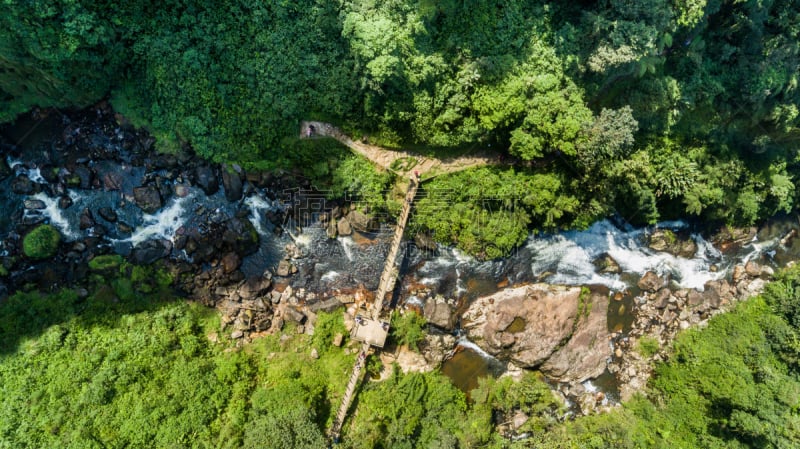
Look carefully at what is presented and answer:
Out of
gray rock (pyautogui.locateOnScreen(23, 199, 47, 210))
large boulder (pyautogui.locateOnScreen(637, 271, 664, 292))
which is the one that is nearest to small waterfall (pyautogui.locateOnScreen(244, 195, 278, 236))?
gray rock (pyautogui.locateOnScreen(23, 199, 47, 210))

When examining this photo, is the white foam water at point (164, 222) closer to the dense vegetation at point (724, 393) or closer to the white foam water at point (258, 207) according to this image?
the white foam water at point (258, 207)

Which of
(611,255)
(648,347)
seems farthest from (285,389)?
(648,347)

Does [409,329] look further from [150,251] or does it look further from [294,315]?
[150,251]

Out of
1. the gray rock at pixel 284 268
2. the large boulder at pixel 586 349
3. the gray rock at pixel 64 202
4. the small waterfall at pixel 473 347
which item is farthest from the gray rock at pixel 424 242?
the gray rock at pixel 64 202

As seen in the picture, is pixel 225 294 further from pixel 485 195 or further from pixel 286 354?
pixel 485 195

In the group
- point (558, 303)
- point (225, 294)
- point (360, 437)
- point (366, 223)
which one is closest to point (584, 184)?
point (558, 303)

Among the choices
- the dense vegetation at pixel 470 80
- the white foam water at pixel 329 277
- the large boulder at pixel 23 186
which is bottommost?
the white foam water at pixel 329 277
